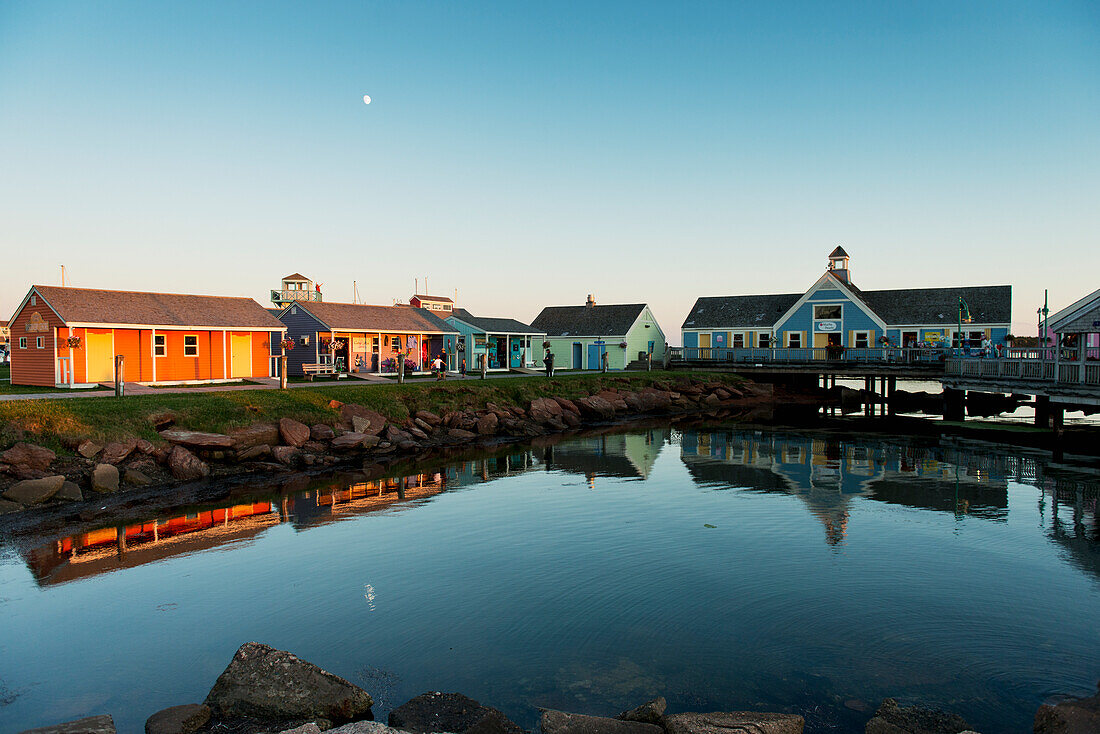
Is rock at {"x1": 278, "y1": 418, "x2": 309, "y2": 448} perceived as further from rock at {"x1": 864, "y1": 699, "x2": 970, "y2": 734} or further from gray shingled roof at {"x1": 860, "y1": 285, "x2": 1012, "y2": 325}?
gray shingled roof at {"x1": 860, "y1": 285, "x2": 1012, "y2": 325}

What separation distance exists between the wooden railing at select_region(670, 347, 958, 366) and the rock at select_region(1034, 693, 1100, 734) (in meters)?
43.0

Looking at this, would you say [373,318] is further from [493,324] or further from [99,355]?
[99,355]

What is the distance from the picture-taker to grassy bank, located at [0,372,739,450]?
19.6 meters

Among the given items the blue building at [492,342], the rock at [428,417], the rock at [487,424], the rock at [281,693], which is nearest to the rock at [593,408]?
the rock at [487,424]

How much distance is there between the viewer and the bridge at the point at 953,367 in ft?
89.1

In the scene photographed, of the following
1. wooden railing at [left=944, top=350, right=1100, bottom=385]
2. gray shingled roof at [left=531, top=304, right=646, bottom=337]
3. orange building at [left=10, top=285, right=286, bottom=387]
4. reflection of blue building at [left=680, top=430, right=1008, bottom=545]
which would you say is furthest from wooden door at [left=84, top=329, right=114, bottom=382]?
wooden railing at [left=944, top=350, right=1100, bottom=385]

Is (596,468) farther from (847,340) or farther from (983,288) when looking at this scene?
(983,288)

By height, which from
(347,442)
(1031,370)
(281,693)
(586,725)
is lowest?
(586,725)

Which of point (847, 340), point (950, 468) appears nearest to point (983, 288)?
point (847, 340)

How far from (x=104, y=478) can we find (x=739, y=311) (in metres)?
51.1

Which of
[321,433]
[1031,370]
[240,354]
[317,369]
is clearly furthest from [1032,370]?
[240,354]

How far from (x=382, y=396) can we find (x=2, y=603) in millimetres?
19900

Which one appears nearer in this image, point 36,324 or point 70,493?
point 70,493

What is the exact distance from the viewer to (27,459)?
1764 centimetres
